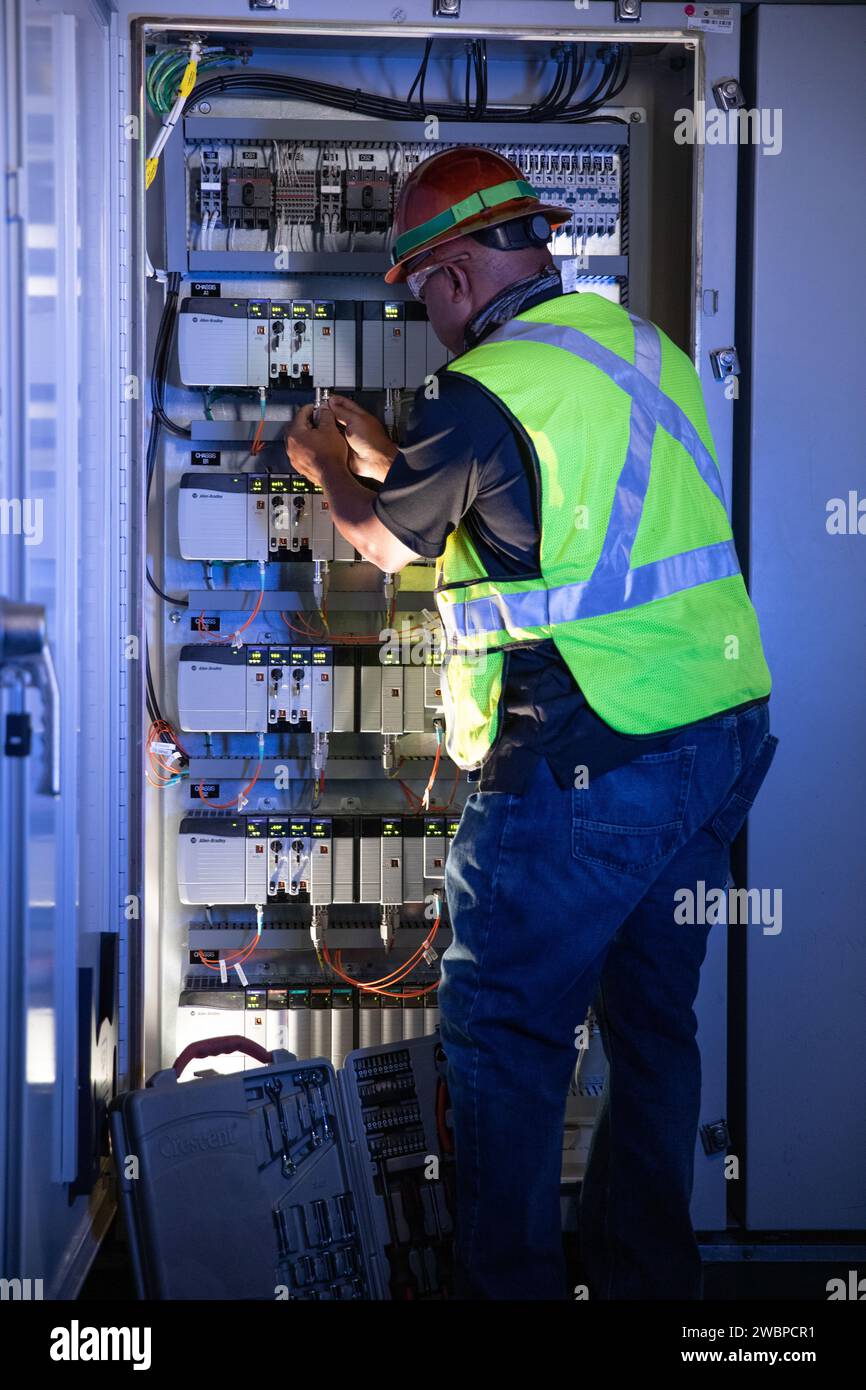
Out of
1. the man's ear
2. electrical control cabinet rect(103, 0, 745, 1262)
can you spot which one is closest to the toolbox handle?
electrical control cabinet rect(103, 0, 745, 1262)

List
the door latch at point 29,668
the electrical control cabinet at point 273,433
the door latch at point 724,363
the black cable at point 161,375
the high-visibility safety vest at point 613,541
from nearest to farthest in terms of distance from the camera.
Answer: the door latch at point 29,668 → the high-visibility safety vest at point 613,541 → the electrical control cabinet at point 273,433 → the door latch at point 724,363 → the black cable at point 161,375

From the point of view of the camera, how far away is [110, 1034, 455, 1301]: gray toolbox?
203 centimetres

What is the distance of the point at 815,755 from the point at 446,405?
46.1 inches

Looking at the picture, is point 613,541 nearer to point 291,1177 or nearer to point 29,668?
point 29,668

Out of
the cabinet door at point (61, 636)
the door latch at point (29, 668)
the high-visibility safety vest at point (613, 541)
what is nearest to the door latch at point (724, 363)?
the high-visibility safety vest at point (613, 541)

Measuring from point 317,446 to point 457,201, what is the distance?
0.55 m

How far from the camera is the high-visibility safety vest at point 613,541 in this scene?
1.80 meters

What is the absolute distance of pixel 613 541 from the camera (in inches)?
71.6

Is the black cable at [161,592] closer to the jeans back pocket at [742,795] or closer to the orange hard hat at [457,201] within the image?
the orange hard hat at [457,201]

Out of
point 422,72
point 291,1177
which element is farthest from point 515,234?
point 291,1177

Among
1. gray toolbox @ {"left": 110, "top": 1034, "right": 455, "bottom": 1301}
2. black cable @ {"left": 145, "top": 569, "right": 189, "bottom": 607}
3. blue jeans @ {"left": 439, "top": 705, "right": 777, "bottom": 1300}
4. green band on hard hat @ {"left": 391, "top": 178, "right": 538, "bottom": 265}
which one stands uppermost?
green band on hard hat @ {"left": 391, "top": 178, "right": 538, "bottom": 265}

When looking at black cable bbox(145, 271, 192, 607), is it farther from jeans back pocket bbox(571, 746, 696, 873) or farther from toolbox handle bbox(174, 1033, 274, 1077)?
jeans back pocket bbox(571, 746, 696, 873)

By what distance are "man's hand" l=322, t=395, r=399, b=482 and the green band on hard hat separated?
37 cm

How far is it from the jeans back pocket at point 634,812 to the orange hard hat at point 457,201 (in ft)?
3.14
